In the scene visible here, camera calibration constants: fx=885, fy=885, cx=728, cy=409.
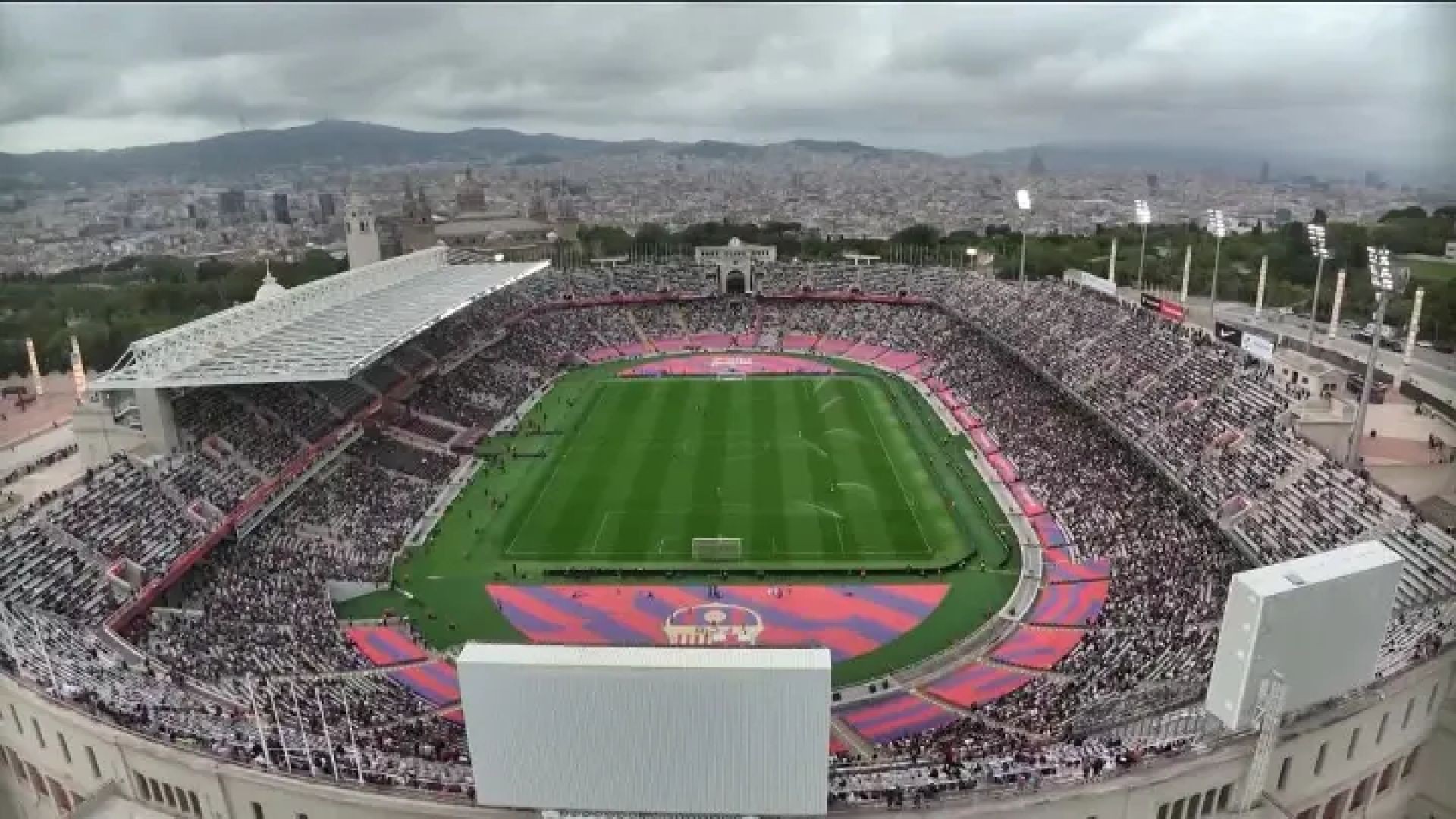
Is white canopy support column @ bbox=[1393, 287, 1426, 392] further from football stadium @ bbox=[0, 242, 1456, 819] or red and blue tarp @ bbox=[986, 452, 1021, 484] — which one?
red and blue tarp @ bbox=[986, 452, 1021, 484]

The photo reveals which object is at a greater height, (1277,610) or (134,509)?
(1277,610)

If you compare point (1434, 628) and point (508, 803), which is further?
point (1434, 628)

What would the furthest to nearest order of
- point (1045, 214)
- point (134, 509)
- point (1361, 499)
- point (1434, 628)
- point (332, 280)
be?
point (1045, 214), point (332, 280), point (134, 509), point (1361, 499), point (1434, 628)

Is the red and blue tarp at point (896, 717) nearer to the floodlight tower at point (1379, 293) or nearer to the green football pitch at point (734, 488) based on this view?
the green football pitch at point (734, 488)

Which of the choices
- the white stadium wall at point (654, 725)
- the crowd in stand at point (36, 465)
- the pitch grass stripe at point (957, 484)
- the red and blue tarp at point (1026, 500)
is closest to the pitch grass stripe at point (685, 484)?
the pitch grass stripe at point (957, 484)

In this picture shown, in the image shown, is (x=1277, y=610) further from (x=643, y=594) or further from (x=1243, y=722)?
(x=643, y=594)

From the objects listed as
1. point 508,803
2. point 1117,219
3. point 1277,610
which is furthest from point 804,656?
point 1117,219
